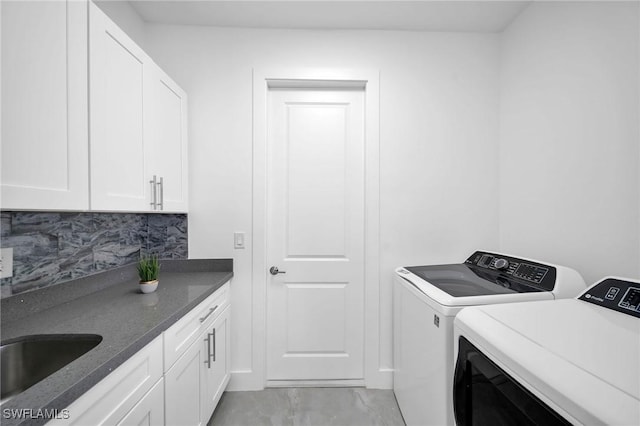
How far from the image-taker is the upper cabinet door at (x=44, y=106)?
77cm

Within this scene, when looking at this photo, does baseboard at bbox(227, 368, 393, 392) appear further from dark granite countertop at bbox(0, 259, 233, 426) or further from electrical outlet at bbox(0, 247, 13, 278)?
electrical outlet at bbox(0, 247, 13, 278)

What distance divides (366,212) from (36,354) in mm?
1750

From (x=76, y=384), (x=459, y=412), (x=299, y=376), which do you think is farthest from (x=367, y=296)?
(x=76, y=384)

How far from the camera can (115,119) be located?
1.15 m

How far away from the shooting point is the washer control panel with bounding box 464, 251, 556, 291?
130cm

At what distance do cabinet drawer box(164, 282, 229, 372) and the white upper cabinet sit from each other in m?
0.59

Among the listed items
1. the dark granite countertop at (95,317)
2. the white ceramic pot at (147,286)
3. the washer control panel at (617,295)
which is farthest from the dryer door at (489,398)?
the white ceramic pot at (147,286)

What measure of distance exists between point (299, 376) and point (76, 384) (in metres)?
1.58

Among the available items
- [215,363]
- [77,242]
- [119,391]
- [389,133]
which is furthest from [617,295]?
[77,242]

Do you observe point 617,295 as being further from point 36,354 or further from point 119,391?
point 36,354

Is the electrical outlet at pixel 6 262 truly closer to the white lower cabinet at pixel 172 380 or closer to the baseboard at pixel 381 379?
the white lower cabinet at pixel 172 380

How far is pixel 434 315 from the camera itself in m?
1.26

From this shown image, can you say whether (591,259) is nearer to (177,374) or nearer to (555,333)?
(555,333)

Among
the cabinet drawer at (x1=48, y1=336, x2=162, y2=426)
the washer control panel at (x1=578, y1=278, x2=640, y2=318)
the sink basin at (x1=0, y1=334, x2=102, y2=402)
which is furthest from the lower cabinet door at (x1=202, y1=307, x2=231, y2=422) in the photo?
the washer control panel at (x1=578, y1=278, x2=640, y2=318)
